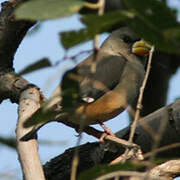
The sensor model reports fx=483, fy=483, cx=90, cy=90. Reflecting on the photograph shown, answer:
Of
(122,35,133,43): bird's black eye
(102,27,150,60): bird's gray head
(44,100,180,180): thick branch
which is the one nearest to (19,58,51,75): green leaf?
(44,100,180,180): thick branch

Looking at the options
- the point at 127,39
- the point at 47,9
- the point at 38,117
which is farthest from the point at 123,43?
the point at 47,9

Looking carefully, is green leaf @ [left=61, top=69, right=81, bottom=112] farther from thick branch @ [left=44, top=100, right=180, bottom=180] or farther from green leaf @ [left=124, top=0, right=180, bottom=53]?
thick branch @ [left=44, top=100, right=180, bottom=180]

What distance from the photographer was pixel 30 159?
2.43m

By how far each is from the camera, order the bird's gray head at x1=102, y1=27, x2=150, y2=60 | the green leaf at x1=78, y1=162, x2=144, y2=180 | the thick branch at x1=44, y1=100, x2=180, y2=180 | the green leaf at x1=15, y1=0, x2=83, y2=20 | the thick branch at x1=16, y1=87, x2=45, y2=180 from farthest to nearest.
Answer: the bird's gray head at x1=102, y1=27, x2=150, y2=60 < the thick branch at x1=44, y1=100, x2=180, y2=180 < the thick branch at x1=16, y1=87, x2=45, y2=180 < the green leaf at x1=78, y1=162, x2=144, y2=180 < the green leaf at x1=15, y1=0, x2=83, y2=20

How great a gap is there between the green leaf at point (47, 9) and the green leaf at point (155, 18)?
12 centimetres

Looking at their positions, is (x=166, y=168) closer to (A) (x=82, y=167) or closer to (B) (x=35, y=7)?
(A) (x=82, y=167)

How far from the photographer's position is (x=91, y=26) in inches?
43.1

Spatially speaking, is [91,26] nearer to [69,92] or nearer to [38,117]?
[69,92]

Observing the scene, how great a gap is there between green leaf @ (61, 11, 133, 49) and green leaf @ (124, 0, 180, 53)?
0.02 m

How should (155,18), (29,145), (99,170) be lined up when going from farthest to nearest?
(29,145) < (99,170) < (155,18)

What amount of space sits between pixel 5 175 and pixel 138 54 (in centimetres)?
304

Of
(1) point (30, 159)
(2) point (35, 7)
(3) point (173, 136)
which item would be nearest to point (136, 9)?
(2) point (35, 7)

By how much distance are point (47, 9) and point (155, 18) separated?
0.78 ft

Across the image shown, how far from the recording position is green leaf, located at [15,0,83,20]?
1.04m
